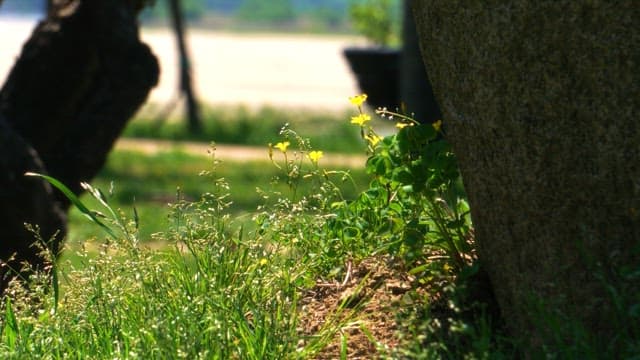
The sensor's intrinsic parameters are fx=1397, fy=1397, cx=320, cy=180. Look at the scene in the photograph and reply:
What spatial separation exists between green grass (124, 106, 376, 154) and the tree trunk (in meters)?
12.2

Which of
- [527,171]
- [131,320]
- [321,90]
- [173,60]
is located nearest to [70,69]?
[131,320]

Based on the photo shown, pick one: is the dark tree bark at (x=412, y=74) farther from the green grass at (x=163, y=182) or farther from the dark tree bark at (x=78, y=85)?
the dark tree bark at (x=78, y=85)

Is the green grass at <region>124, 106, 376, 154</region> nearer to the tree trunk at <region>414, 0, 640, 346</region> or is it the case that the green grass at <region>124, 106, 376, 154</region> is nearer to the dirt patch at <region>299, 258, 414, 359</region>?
the dirt patch at <region>299, 258, 414, 359</region>

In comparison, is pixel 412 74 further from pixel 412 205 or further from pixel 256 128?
pixel 412 205

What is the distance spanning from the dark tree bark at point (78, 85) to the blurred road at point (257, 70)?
1204 centimetres

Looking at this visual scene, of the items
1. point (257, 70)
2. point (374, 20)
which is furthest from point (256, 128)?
point (257, 70)

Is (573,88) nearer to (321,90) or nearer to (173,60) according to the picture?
(321,90)

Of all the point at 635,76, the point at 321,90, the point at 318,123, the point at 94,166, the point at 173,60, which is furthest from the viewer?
the point at 173,60

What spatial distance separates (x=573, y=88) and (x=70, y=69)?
4105mm

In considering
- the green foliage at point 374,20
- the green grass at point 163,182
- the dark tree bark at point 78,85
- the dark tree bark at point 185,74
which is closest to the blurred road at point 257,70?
the green foliage at point 374,20

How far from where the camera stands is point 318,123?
20500 mm

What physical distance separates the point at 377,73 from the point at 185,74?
10.7 feet

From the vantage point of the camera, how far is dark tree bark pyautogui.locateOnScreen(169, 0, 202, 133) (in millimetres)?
18844

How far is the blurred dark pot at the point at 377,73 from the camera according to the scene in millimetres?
16922
